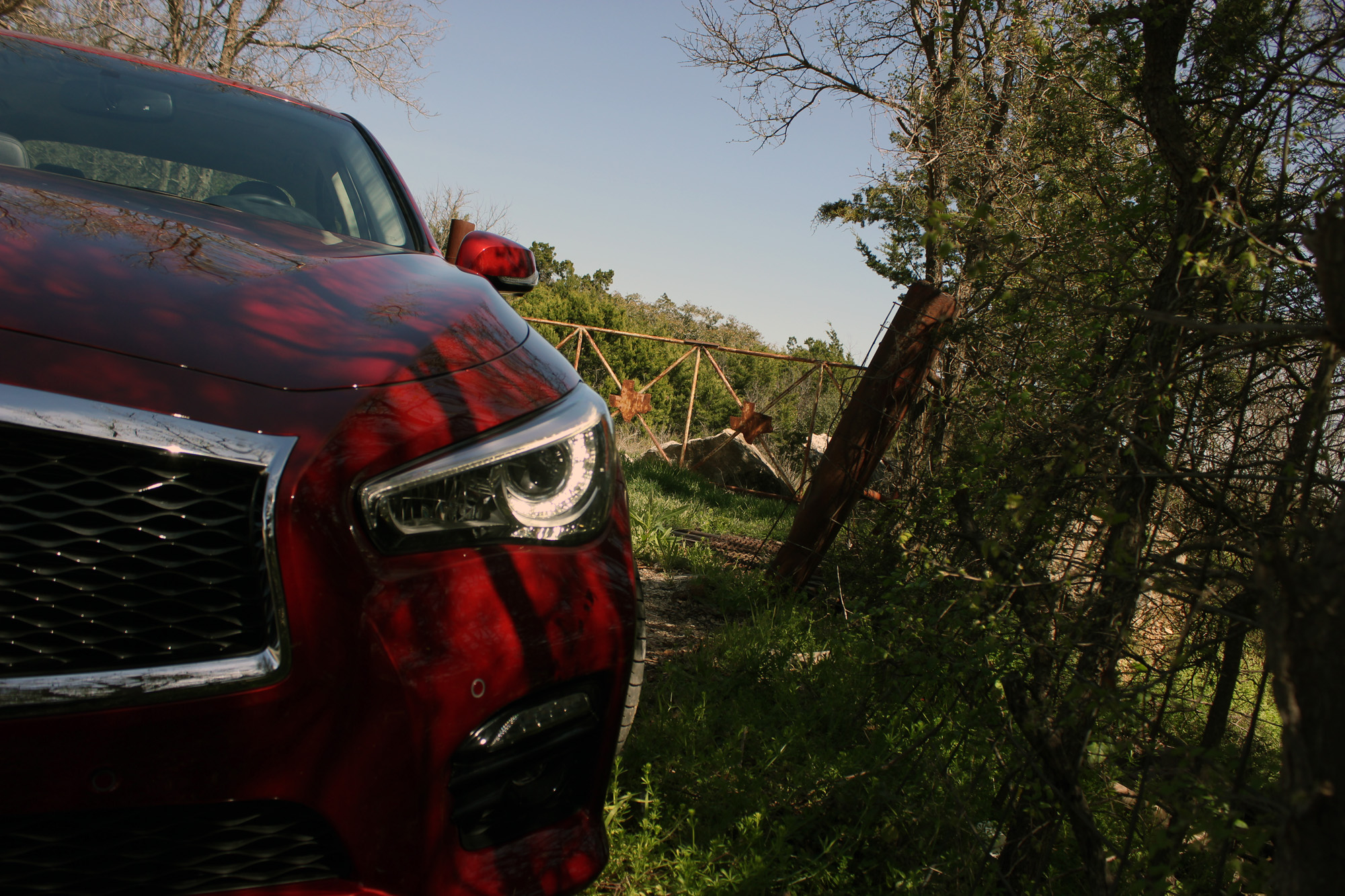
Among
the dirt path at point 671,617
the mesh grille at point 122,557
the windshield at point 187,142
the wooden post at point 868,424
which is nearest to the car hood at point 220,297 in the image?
the mesh grille at point 122,557

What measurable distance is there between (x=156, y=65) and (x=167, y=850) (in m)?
2.64

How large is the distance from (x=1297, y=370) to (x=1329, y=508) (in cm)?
58

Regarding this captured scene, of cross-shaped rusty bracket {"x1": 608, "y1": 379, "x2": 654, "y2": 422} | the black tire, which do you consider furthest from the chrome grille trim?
cross-shaped rusty bracket {"x1": 608, "y1": 379, "x2": 654, "y2": 422}

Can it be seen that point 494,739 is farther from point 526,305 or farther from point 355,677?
point 526,305

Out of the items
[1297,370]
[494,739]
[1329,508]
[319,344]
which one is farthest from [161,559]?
[1297,370]

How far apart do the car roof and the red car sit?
4.99 feet

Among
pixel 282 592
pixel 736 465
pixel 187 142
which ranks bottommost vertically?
pixel 736 465

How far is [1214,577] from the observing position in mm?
1338

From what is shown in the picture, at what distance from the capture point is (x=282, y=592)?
1.06 metres

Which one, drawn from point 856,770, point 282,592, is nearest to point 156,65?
point 282,592

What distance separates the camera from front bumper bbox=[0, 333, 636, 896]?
997 mm

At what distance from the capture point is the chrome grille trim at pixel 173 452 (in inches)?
38.4

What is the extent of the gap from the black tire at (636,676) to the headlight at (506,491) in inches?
6.4

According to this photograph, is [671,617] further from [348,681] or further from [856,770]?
[348,681]
